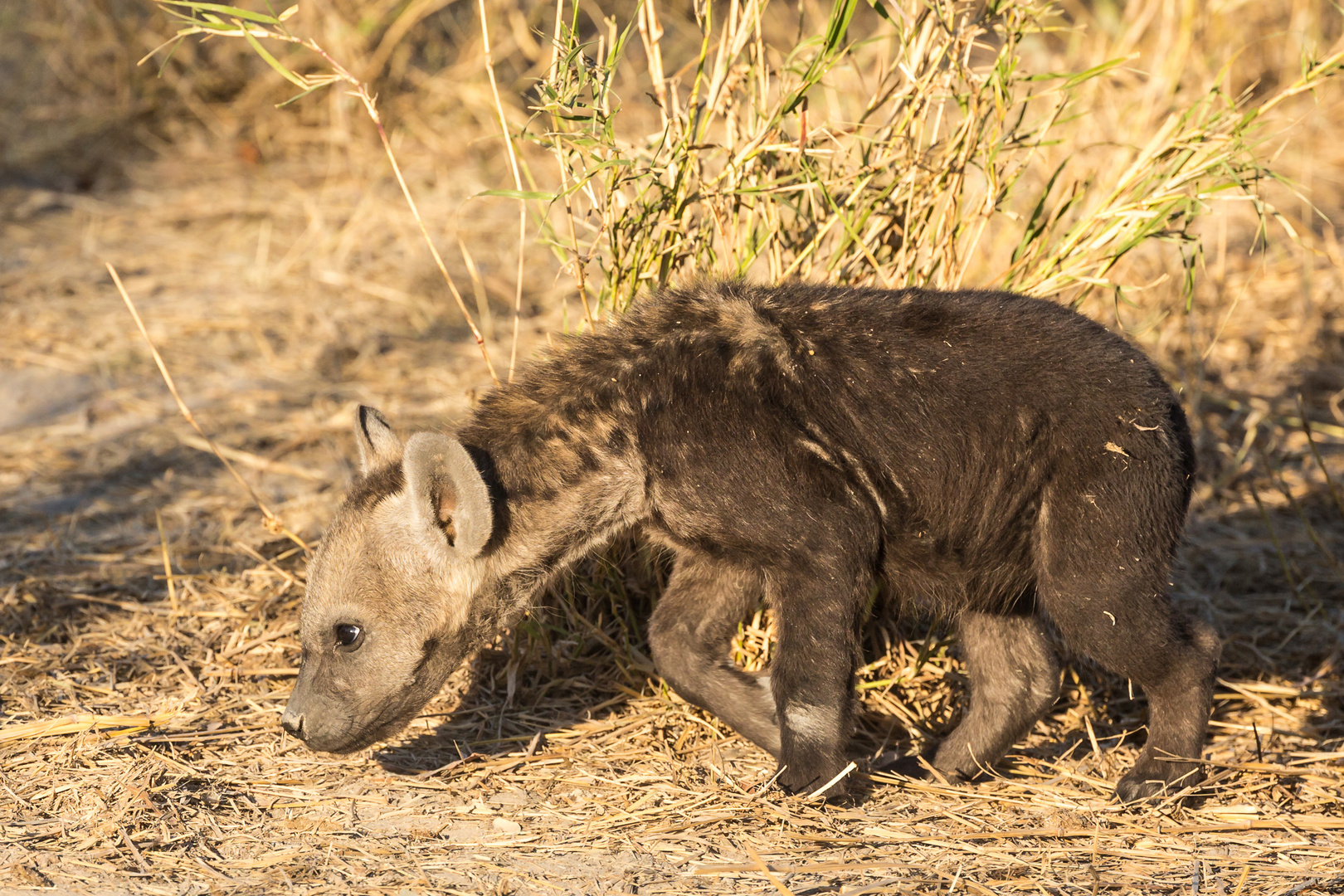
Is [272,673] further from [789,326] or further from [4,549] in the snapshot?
[789,326]

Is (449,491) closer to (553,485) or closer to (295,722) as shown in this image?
(553,485)

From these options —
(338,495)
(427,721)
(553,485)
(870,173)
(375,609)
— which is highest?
(870,173)

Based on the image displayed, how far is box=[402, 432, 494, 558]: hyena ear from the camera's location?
3.63 meters

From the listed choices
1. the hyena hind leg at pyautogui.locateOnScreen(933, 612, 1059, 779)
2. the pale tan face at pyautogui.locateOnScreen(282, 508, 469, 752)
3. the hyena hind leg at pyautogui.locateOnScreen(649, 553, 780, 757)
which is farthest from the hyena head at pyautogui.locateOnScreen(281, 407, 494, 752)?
the hyena hind leg at pyautogui.locateOnScreen(933, 612, 1059, 779)

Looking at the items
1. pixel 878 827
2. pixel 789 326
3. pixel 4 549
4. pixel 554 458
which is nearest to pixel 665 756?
pixel 878 827

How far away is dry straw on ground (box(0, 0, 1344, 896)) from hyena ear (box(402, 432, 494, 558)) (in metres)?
0.71

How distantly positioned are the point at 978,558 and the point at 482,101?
673 cm

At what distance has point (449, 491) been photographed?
378 cm

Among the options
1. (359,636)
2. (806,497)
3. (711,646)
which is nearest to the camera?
(806,497)

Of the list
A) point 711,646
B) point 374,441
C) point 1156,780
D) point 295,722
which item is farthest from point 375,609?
point 1156,780

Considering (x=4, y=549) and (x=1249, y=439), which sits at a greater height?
(x=1249, y=439)

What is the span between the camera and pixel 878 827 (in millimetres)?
3662

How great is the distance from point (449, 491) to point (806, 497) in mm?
1037

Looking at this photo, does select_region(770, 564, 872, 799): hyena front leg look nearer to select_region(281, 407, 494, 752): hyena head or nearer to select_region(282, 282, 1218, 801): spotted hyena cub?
select_region(282, 282, 1218, 801): spotted hyena cub
